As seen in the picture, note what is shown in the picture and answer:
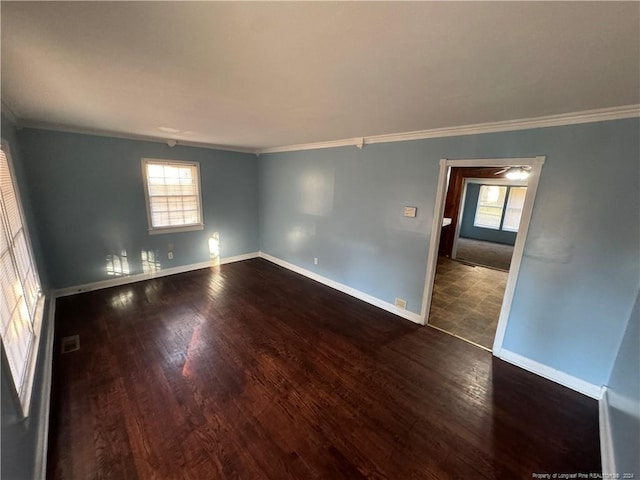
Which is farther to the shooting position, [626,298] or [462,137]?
[462,137]

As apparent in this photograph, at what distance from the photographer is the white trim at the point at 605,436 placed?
156cm

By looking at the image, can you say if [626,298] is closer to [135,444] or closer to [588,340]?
[588,340]

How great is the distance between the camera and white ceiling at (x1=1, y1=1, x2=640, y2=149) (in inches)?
38.2

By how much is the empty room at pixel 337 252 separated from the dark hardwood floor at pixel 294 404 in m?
0.02

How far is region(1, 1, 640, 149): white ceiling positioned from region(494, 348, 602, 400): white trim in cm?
224

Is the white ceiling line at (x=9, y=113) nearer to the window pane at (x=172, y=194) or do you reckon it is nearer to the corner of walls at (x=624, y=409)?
the window pane at (x=172, y=194)

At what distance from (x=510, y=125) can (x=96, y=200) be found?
5.18 metres

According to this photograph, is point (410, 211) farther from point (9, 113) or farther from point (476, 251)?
point (476, 251)

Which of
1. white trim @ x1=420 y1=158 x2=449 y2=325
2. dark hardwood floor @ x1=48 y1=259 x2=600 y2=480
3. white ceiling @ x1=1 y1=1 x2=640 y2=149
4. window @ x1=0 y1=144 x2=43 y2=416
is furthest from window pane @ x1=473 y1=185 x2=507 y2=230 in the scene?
window @ x1=0 y1=144 x2=43 y2=416

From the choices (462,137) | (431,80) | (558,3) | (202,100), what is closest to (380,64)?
(431,80)

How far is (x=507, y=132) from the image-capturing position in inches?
92.8

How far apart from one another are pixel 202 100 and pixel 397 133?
2.11 metres

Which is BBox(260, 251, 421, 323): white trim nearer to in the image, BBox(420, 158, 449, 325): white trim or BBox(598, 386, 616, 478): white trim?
BBox(420, 158, 449, 325): white trim

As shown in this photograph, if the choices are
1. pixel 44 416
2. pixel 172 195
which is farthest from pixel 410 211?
pixel 172 195
